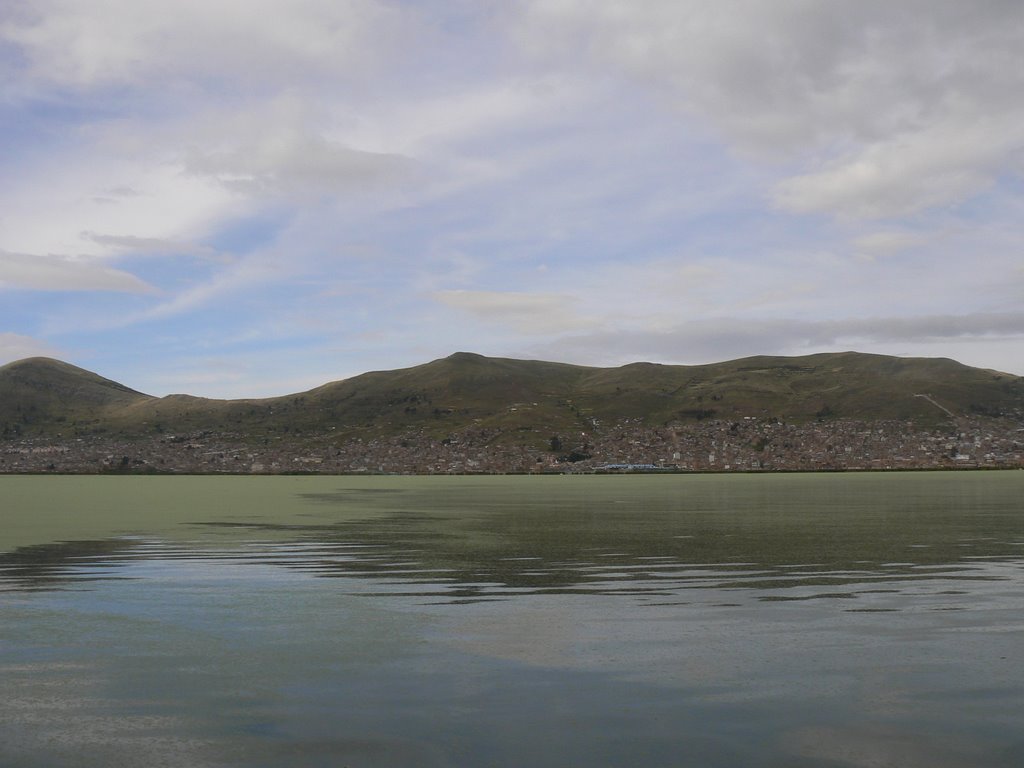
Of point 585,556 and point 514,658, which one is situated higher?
point 514,658

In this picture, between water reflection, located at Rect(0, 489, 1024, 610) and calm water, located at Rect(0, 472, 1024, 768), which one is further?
water reflection, located at Rect(0, 489, 1024, 610)

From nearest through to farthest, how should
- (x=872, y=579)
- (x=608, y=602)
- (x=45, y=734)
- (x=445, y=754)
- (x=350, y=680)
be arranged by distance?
(x=445, y=754) → (x=45, y=734) → (x=350, y=680) → (x=608, y=602) → (x=872, y=579)

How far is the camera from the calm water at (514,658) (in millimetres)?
10789

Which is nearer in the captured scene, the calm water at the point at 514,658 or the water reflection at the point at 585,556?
the calm water at the point at 514,658

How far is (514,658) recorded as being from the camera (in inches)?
599

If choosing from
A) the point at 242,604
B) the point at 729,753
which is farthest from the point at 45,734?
the point at 242,604

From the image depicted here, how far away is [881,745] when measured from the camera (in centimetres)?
1071

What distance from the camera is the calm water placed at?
1079 centimetres

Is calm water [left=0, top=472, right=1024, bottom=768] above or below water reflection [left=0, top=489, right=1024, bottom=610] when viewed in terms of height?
above

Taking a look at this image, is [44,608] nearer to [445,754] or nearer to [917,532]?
[445,754]

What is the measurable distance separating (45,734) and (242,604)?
9.98 metres

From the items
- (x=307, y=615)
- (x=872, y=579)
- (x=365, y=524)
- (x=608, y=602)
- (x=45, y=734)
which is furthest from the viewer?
(x=365, y=524)

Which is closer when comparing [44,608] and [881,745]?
[881,745]

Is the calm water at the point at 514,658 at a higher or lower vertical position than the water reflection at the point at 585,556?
higher
